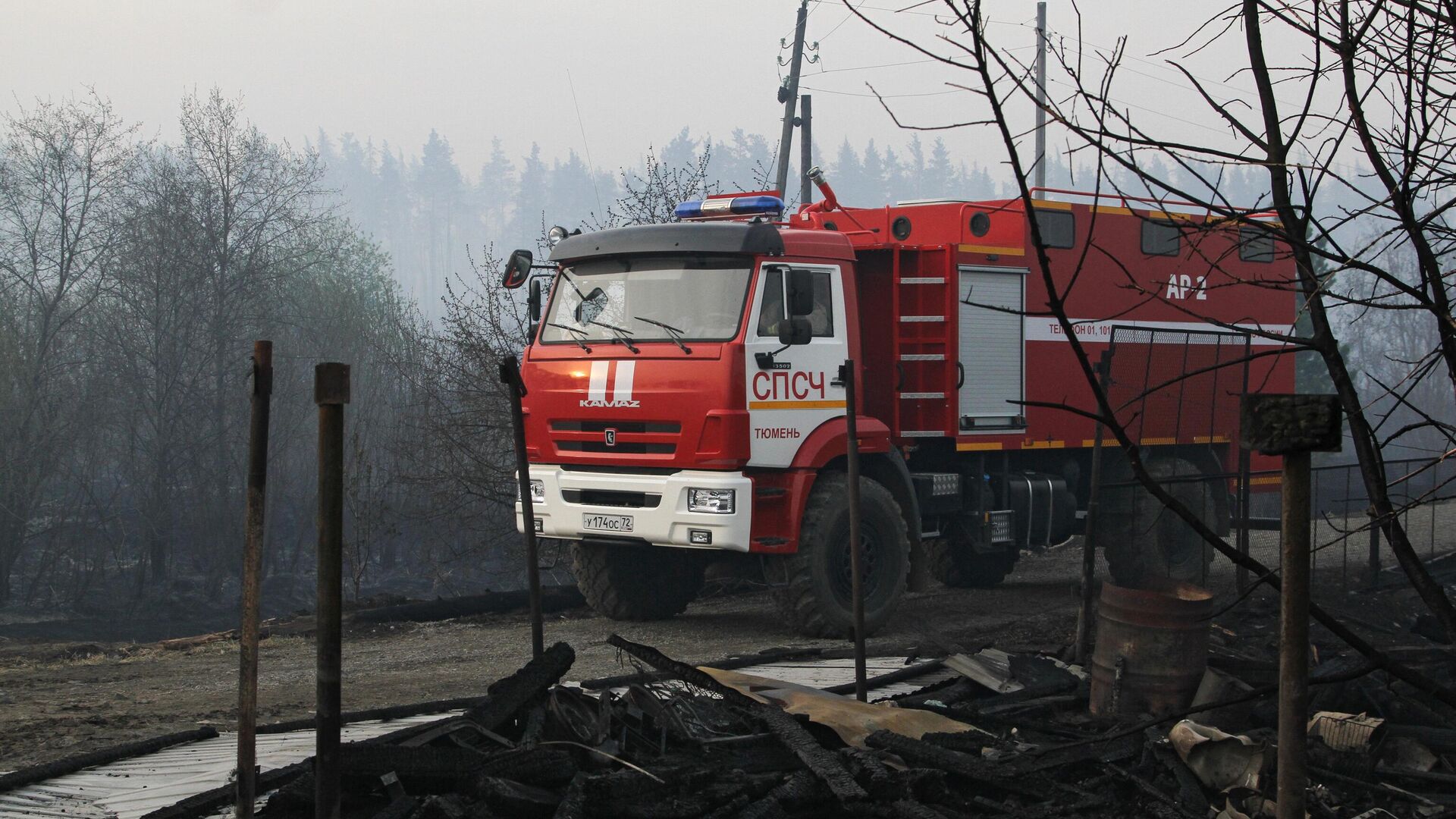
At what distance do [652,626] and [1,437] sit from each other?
81.7 ft

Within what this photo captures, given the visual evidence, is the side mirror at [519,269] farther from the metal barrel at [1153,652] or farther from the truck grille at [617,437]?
the metal barrel at [1153,652]

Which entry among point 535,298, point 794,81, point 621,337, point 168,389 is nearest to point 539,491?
point 621,337

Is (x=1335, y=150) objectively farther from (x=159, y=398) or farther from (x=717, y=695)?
(x=159, y=398)

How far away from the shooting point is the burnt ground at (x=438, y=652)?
8398 millimetres

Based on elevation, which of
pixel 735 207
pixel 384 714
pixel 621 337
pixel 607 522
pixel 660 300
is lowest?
pixel 384 714

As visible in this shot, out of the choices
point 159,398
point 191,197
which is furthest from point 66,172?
point 159,398

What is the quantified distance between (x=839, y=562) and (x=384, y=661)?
3758 mm

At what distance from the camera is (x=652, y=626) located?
11.9 meters

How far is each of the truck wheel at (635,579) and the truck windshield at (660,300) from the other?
2.13 m

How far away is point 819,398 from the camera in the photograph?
1053 cm

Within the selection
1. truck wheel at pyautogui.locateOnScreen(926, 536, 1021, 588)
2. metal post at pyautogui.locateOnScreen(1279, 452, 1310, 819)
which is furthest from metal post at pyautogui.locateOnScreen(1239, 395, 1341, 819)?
truck wheel at pyautogui.locateOnScreen(926, 536, 1021, 588)

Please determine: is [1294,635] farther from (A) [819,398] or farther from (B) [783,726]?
(A) [819,398]

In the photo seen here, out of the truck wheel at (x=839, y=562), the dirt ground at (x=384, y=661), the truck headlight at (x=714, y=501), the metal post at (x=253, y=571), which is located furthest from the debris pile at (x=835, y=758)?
the truck wheel at (x=839, y=562)

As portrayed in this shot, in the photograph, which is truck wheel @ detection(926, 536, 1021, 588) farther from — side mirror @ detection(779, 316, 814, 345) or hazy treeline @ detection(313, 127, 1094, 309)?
hazy treeline @ detection(313, 127, 1094, 309)
